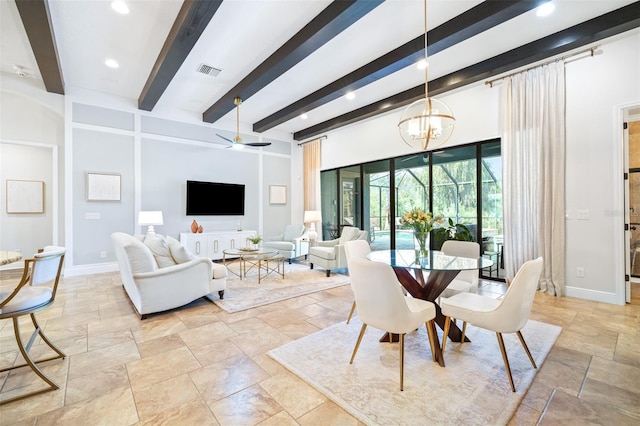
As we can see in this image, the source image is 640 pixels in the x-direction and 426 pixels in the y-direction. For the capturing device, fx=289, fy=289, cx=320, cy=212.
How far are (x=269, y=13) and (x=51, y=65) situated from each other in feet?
10.4

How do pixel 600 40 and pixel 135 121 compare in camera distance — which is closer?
pixel 600 40

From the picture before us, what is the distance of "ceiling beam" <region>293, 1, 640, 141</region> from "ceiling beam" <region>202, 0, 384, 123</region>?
2163mm

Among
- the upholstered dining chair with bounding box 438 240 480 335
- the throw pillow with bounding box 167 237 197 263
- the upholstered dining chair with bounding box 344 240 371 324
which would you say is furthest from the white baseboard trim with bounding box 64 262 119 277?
the upholstered dining chair with bounding box 438 240 480 335

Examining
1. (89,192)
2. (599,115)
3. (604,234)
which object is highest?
(599,115)

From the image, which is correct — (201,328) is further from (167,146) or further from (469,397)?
(167,146)

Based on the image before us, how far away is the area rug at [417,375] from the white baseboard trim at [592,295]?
1333mm

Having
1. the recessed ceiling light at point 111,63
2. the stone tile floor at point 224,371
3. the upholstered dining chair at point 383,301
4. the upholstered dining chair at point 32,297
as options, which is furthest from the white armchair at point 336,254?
the recessed ceiling light at point 111,63

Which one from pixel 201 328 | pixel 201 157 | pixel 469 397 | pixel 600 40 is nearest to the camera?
pixel 469 397

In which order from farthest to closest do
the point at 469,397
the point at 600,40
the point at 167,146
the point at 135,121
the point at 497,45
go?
the point at 167,146 → the point at 135,121 → the point at 497,45 → the point at 600,40 → the point at 469,397

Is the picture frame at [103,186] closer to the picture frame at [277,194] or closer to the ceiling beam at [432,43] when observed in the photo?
the picture frame at [277,194]

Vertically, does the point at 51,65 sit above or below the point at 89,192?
above

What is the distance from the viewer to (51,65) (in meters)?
3.85

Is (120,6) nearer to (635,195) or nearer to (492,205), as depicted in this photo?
(492,205)

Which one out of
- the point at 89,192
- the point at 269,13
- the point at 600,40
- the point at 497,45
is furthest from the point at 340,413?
the point at 89,192
